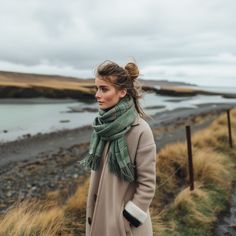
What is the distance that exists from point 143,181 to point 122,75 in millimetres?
750

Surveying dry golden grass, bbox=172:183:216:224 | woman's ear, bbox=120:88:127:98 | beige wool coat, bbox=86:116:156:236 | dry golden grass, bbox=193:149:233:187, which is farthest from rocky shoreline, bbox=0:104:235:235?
woman's ear, bbox=120:88:127:98

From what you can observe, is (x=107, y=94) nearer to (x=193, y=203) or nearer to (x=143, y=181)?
(x=143, y=181)

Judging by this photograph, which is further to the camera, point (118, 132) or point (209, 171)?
point (209, 171)

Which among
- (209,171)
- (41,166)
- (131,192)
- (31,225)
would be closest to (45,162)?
(41,166)

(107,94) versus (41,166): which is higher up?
(107,94)

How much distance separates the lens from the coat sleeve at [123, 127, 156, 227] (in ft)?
8.38

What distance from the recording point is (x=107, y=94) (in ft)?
8.61

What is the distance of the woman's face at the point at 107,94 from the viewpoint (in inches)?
103

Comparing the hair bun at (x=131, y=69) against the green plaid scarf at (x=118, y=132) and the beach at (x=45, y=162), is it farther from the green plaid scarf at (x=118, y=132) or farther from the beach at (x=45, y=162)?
the beach at (x=45, y=162)

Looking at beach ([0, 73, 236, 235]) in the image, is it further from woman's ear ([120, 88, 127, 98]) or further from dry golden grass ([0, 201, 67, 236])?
dry golden grass ([0, 201, 67, 236])

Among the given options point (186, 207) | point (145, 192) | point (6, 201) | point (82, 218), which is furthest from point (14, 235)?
point (6, 201)

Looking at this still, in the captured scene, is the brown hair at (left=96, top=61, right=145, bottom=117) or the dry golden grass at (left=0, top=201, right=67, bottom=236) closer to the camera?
the brown hair at (left=96, top=61, right=145, bottom=117)

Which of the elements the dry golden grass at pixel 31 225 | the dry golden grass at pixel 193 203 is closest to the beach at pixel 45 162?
the dry golden grass at pixel 193 203

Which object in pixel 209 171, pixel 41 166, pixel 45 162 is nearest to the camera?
pixel 209 171
